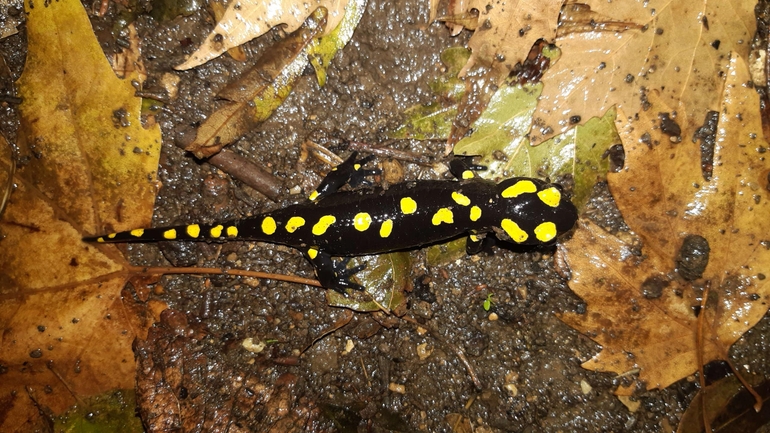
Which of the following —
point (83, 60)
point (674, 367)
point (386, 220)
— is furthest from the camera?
point (386, 220)

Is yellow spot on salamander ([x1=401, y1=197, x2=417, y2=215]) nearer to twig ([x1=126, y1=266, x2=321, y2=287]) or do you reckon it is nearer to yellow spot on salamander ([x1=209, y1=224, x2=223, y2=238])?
twig ([x1=126, y1=266, x2=321, y2=287])

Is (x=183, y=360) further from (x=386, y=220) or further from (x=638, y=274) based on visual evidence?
(x=638, y=274)

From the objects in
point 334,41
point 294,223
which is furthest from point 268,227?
point 334,41

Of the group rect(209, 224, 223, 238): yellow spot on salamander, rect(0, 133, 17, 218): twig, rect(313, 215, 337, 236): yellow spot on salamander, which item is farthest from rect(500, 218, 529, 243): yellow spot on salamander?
rect(0, 133, 17, 218): twig

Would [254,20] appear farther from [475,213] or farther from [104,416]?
[104,416]

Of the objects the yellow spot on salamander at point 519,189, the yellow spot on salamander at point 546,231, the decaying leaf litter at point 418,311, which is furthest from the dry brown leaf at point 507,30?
the yellow spot on salamander at point 546,231

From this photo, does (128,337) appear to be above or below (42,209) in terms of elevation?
below

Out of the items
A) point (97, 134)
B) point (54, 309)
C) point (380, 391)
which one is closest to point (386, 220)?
point (380, 391)
